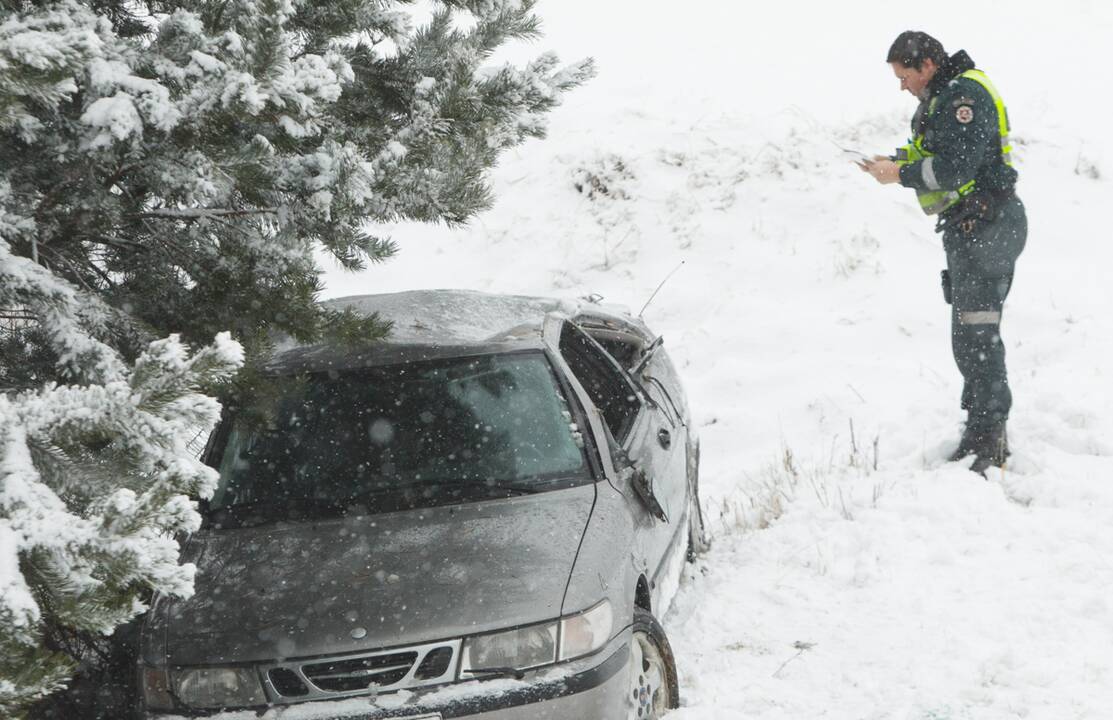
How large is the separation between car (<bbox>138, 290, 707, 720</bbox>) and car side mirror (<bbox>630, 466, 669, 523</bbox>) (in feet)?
0.03

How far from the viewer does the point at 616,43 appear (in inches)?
741

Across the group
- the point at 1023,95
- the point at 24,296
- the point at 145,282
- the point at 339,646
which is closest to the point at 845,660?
the point at 339,646

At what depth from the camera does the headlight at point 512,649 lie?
125 inches

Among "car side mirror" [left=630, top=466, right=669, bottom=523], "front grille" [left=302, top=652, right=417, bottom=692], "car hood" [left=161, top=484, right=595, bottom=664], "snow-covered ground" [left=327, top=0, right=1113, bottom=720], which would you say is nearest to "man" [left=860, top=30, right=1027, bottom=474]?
"snow-covered ground" [left=327, top=0, right=1113, bottom=720]

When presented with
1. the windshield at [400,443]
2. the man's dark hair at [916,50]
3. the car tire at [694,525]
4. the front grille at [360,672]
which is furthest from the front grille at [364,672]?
the man's dark hair at [916,50]

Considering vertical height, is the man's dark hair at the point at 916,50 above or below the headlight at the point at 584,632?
above

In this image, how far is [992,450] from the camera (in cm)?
589


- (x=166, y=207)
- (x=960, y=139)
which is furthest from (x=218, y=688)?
(x=960, y=139)

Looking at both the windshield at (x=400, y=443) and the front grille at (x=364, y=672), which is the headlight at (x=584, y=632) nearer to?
the front grille at (x=364, y=672)

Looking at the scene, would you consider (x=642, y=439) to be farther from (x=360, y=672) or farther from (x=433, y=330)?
(x=360, y=672)

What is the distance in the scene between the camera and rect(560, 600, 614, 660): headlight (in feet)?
10.6

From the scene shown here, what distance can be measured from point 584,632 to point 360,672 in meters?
0.69

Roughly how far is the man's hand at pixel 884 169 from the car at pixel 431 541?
2.05 m

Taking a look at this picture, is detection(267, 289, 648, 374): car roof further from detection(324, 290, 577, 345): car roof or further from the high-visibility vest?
the high-visibility vest
